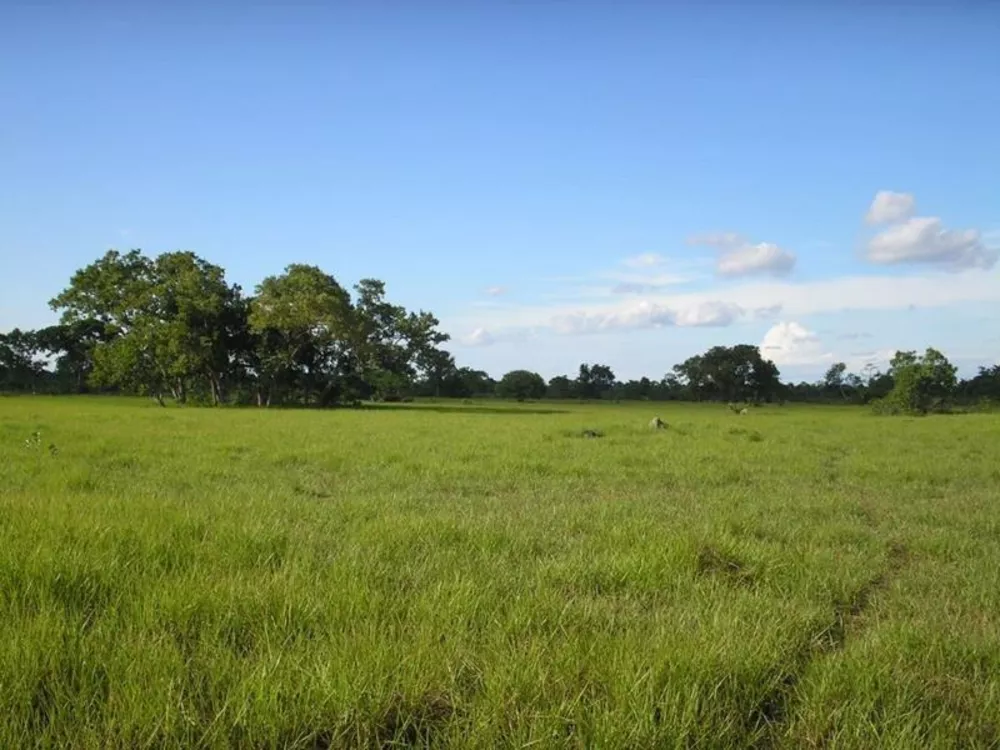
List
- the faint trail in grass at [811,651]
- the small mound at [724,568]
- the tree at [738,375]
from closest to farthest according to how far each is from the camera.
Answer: the faint trail in grass at [811,651] → the small mound at [724,568] → the tree at [738,375]

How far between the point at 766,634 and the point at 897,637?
2.97ft

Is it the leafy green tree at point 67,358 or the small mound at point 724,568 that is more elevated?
the leafy green tree at point 67,358

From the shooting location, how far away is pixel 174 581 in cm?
445

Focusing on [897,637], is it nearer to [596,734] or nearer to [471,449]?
[596,734]

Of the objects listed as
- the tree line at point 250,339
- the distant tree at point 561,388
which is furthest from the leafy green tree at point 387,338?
the distant tree at point 561,388

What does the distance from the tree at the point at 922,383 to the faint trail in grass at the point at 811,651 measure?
226 feet

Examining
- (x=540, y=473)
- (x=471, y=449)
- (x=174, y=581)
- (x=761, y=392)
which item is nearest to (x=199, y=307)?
(x=471, y=449)

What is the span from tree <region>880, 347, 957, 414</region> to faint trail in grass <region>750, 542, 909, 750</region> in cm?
6882

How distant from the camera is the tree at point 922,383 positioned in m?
64.6

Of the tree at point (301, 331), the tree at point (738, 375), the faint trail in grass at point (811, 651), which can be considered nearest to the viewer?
the faint trail in grass at point (811, 651)

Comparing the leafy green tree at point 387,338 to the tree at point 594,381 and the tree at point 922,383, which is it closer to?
the tree at point 922,383

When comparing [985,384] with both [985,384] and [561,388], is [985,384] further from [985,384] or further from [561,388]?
[561,388]

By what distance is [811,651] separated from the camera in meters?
4.05

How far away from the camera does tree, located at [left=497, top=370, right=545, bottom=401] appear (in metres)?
128
